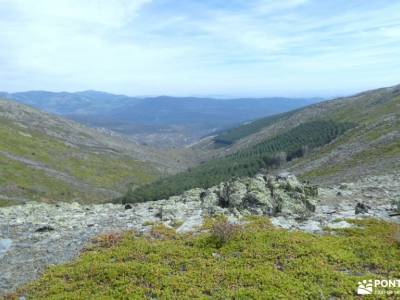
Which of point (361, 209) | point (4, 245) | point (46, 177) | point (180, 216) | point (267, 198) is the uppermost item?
point (267, 198)

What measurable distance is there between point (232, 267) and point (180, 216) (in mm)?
10140

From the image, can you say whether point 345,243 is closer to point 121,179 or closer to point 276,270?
point 276,270

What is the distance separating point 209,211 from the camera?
27.8m

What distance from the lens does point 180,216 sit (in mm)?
27500

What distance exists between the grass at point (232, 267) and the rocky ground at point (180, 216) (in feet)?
6.33

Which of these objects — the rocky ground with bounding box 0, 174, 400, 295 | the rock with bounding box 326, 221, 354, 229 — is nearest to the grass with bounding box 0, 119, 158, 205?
the rocky ground with bounding box 0, 174, 400, 295

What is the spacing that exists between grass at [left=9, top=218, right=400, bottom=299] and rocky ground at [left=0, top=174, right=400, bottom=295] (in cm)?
193

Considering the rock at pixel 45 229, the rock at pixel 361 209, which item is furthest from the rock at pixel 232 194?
the rock at pixel 45 229

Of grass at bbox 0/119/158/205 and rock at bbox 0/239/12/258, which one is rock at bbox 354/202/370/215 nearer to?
rock at bbox 0/239/12/258

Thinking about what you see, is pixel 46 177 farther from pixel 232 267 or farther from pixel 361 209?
pixel 232 267

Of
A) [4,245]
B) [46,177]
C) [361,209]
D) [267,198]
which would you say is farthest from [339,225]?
[46,177]

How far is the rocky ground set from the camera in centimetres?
2183

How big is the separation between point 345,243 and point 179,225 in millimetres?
10249

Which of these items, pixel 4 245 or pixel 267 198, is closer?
pixel 4 245
